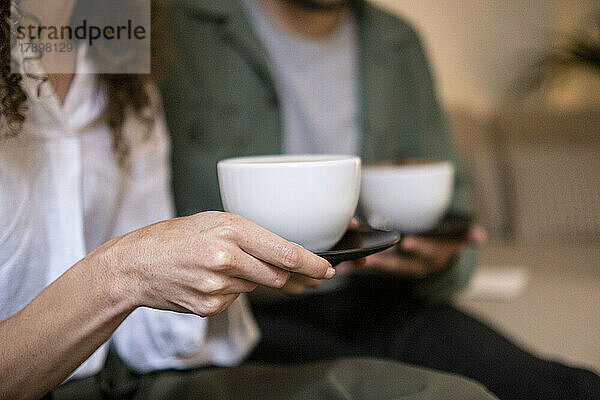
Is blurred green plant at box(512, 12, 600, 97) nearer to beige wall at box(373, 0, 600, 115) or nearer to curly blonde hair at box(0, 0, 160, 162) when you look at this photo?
beige wall at box(373, 0, 600, 115)

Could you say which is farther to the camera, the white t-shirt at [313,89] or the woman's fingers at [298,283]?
the white t-shirt at [313,89]

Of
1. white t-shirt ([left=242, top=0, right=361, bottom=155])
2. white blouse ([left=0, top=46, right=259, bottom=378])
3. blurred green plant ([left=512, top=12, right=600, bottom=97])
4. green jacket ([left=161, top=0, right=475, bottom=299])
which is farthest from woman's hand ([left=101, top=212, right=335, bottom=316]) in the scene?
blurred green plant ([left=512, top=12, right=600, bottom=97])

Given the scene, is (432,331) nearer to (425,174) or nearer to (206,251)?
(425,174)

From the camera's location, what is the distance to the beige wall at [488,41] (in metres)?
1.77

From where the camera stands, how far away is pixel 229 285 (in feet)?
1.20

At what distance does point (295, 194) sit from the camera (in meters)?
0.39

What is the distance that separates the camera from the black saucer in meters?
0.39

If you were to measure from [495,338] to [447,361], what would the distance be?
8 centimetres

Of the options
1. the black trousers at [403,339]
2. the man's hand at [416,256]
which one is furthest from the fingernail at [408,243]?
the black trousers at [403,339]

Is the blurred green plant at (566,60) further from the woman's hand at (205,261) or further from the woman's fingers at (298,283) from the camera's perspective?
the woman's hand at (205,261)

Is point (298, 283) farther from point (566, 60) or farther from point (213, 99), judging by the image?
point (566, 60)

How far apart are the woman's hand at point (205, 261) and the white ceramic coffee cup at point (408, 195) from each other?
12.5 inches

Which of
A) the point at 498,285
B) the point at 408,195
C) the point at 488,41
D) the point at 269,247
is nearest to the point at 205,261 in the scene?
the point at 269,247

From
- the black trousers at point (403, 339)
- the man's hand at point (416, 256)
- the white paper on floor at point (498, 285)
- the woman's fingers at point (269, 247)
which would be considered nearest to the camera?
the woman's fingers at point (269, 247)
